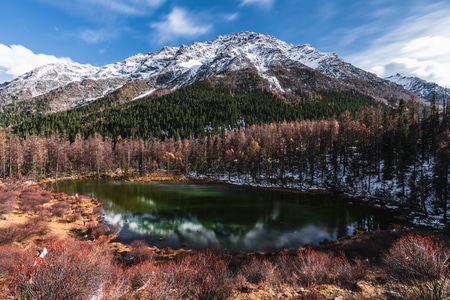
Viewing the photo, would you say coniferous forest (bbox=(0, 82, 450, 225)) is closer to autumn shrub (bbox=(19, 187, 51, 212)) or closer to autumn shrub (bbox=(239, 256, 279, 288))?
autumn shrub (bbox=(239, 256, 279, 288))

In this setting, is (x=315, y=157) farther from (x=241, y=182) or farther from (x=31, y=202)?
(x=31, y=202)

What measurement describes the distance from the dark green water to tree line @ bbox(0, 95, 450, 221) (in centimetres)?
1333

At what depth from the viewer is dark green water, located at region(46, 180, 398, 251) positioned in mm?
30922

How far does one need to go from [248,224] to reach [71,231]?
26.7 metres

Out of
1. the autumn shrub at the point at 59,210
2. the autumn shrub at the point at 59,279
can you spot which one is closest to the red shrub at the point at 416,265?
the autumn shrub at the point at 59,279

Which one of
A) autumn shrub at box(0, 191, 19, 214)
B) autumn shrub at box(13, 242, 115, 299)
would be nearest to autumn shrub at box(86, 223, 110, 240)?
autumn shrub at box(0, 191, 19, 214)

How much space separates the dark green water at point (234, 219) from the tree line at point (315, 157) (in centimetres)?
1333

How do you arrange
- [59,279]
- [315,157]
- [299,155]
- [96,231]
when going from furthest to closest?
[299,155] → [315,157] → [96,231] → [59,279]

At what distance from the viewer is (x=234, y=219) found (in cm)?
4016

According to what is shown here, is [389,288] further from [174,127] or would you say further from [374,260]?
[174,127]

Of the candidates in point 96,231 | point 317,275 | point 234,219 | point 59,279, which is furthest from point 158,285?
point 234,219

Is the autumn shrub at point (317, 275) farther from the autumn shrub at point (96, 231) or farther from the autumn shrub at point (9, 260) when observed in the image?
the autumn shrub at point (96, 231)

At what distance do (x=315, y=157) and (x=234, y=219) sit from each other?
184 feet

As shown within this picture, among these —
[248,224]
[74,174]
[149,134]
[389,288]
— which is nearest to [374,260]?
[389,288]
